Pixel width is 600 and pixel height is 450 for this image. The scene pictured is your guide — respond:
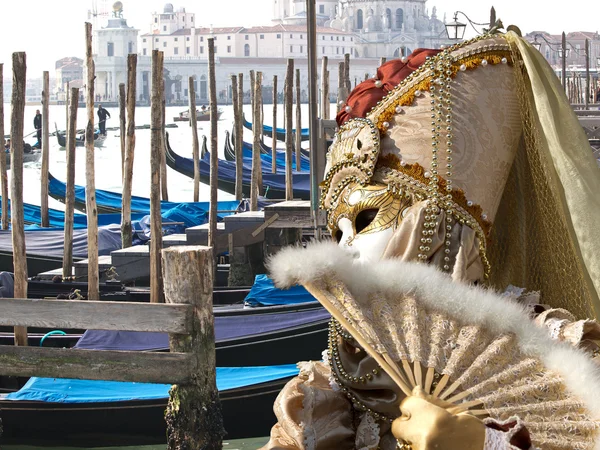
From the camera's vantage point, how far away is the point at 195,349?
2723 mm

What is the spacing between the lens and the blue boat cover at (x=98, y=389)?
4090mm

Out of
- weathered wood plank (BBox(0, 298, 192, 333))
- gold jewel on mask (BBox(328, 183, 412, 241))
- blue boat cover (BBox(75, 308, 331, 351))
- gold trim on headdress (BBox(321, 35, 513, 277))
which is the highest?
gold trim on headdress (BBox(321, 35, 513, 277))

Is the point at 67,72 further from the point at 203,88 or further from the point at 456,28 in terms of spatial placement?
the point at 456,28

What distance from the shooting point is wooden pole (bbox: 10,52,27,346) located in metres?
4.44

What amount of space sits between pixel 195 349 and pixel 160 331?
0.14 meters

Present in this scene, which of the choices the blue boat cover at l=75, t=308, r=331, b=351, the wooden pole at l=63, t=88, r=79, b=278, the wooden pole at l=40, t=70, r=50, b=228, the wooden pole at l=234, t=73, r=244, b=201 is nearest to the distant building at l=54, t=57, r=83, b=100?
the wooden pole at l=234, t=73, r=244, b=201

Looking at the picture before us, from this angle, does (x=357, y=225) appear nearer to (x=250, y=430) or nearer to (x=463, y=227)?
(x=463, y=227)

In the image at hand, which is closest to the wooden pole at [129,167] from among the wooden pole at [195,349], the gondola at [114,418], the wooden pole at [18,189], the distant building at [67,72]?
the wooden pole at [18,189]

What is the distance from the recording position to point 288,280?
1068 millimetres

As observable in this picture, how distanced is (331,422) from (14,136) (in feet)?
16.2

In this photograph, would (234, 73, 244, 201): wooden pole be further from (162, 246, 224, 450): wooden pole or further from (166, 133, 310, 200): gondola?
(162, 246, 224, 450): wooden pole

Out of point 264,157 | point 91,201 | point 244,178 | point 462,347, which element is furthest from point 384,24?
point 462,347

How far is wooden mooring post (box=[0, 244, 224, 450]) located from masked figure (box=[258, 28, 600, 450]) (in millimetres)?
1305

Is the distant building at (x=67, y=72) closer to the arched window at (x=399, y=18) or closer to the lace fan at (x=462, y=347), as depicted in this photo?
the arched window at (x=399, y=18)
